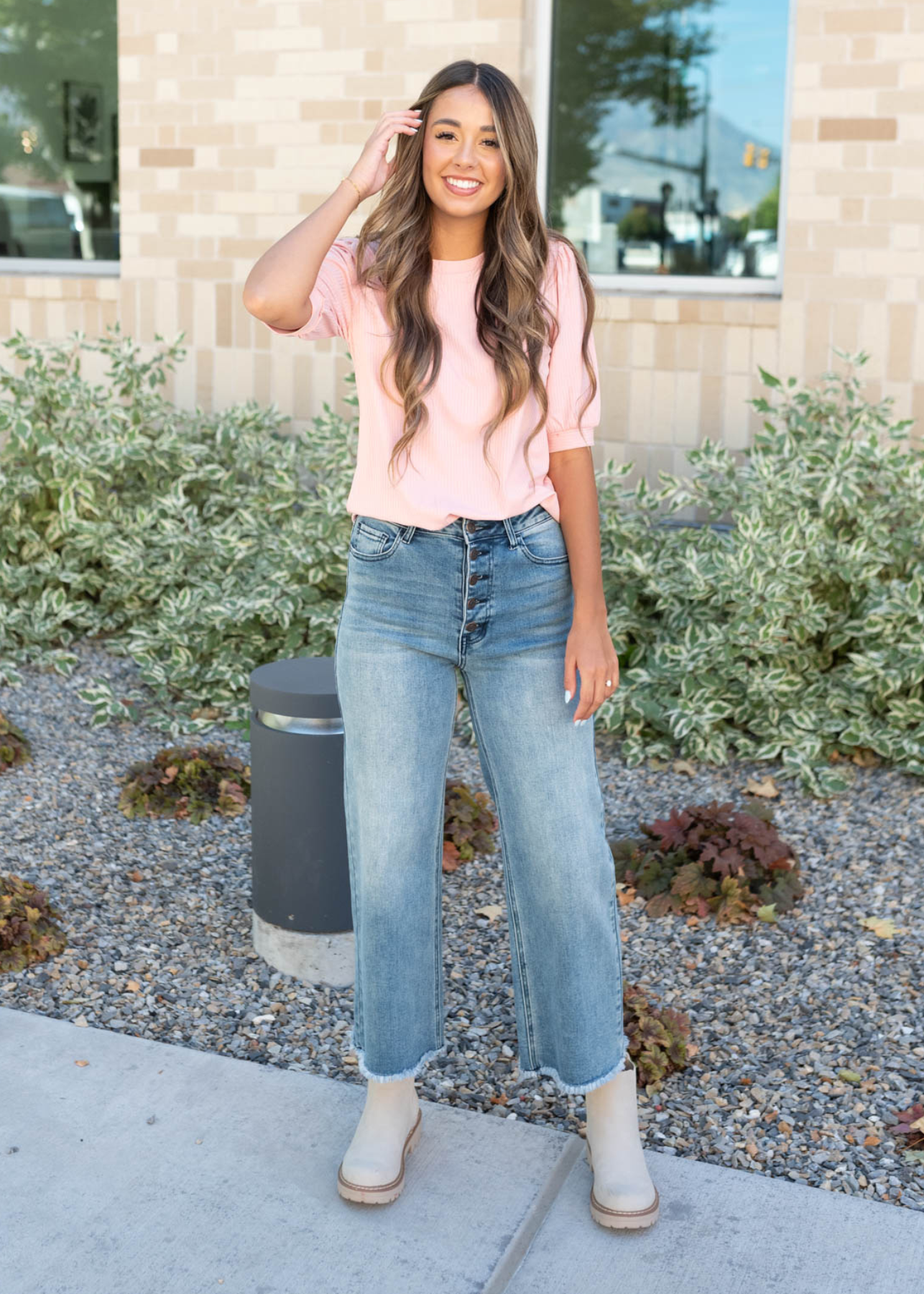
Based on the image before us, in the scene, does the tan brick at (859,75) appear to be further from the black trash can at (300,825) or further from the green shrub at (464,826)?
the black trash can at (300,825)

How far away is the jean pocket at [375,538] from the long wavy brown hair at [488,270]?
0.32 feet

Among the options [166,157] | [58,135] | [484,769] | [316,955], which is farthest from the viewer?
[58,135]

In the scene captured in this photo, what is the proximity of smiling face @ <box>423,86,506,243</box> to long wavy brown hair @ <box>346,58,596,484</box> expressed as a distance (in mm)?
15

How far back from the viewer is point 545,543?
2271 mm

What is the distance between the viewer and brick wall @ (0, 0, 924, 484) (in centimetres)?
545

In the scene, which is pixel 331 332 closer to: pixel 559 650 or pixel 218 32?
pixel 559 650

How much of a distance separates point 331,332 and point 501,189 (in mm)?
343

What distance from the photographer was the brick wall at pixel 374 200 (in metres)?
5.45

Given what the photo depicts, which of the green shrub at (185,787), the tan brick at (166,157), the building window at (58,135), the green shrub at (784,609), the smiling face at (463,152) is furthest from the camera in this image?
→ the building window at (58,135)

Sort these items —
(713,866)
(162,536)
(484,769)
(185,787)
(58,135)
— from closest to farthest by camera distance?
(484,769), (713,866), (185,787), (162,536), (58,135)

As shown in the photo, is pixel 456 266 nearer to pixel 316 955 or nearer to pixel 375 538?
pixel 375 538

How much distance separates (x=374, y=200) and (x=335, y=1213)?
458 centimetres

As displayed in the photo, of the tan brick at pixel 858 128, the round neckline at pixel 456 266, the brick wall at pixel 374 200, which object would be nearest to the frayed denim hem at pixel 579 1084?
the round neckline at pixel 456 266

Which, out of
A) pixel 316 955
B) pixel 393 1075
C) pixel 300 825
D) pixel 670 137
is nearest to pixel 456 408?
pixel 393 1075
